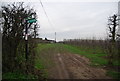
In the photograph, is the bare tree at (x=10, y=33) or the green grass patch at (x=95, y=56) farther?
the green grass patch at (x=95, y=56)

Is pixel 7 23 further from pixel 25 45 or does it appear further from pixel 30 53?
pixel 30 53

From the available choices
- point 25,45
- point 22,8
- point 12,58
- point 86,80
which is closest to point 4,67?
point 12,58

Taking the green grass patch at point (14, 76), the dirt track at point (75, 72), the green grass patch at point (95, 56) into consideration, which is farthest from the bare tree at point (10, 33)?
the green grass patch at point (95, 56)

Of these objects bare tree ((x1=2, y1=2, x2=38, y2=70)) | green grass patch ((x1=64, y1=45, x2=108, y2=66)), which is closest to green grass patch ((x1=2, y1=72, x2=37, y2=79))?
bare tree ((x1=2, y1=2, x2=38, y2=70))

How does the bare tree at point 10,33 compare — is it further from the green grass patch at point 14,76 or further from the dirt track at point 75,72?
the dirt track at point 75,72

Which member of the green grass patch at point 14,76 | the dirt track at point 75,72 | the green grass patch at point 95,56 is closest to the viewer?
the green grass patch at point 14,76

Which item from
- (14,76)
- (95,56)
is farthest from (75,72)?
(95,56)

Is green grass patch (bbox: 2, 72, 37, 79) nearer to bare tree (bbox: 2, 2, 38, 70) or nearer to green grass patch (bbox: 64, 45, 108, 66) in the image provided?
bare tree (bbox: 2, 2, 38, 70)

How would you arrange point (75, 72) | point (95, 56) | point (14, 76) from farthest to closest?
point (95, 56), point (75, 72), point (14, 76)

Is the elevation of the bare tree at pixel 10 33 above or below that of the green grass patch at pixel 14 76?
above

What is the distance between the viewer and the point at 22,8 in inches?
356

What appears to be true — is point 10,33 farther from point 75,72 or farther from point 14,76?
point 75,72

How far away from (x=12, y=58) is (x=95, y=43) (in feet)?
93.3

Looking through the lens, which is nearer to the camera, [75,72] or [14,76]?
[14,76]
